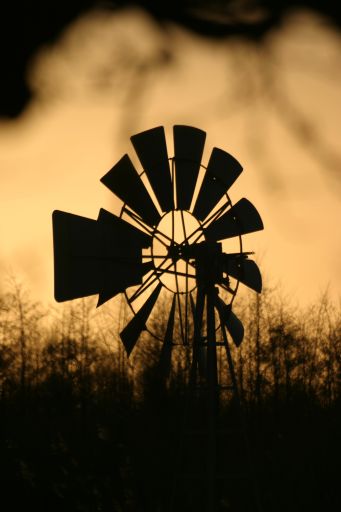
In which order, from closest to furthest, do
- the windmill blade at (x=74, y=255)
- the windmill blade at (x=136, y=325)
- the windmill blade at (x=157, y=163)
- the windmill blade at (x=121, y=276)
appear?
1. the windmill blade at (x=74, y=255)
2. the windmill blade at (x=157, y=163)
3. the windmill blade at (x=121, y=276)
4. the windmill blade at (x=136, y=325)

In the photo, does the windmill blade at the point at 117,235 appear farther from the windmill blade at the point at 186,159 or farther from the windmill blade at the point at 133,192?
the windmill blade at the point at 186,159

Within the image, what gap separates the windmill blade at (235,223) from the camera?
9414mm

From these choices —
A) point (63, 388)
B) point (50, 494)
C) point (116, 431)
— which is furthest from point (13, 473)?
point (63, 388)

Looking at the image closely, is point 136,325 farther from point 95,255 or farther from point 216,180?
point 216,180

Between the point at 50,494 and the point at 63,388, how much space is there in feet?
56.3

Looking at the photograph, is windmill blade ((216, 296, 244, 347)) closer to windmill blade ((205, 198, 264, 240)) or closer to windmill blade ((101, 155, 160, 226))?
windmill blade ((205, 198, 264, 240))

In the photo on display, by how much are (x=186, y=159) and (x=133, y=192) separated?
2.06 feet

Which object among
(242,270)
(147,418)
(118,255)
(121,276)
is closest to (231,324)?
(242,270)

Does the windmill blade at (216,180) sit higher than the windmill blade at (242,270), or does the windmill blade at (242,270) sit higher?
the windmill blade at (216,180)

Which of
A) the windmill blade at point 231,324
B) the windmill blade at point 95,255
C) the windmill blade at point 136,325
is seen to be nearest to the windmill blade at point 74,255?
the windmill blade at point 95,255

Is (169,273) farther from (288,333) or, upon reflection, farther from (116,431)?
(288,333)

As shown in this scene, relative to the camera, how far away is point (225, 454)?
14.1m

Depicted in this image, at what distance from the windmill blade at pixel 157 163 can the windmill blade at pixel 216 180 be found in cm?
36

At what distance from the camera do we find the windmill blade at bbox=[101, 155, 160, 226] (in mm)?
8898
